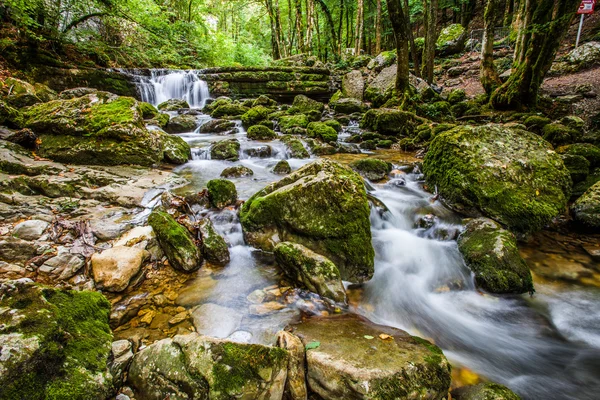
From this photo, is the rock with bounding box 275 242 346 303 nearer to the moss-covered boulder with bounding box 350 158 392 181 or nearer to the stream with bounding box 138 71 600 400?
the stream with bounding box 138 71 600 400

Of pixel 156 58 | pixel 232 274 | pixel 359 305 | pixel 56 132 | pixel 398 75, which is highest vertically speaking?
pixel 156 58

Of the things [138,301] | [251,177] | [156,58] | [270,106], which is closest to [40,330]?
[138,301]

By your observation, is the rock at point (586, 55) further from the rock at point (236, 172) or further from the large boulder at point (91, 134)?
the large boulder at point (91, 134)

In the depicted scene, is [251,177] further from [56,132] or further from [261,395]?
[261,395]

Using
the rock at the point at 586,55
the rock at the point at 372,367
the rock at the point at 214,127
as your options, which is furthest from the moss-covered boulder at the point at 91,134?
the rock at the point at 586,55

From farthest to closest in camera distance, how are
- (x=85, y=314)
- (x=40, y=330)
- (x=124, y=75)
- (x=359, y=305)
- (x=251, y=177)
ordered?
(x=124, y=75)
(x=251, y=177)
(x=359, y=305)
(x=85, y=314)
(x=40, y=330)

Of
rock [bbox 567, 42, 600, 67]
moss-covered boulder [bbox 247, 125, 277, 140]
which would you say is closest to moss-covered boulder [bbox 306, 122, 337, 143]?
moss-covered boulder [bbox 247, 125, 277, 140]

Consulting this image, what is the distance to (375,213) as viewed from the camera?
5227mm

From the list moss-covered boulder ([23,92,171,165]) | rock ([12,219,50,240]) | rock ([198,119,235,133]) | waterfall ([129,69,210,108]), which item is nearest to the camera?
rock ([12,219,50,240])

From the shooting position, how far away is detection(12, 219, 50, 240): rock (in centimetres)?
315

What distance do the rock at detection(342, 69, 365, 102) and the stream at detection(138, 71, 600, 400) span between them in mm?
13106

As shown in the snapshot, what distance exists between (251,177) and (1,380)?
18.5 feet

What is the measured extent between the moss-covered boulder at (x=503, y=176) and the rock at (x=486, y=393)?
326cm

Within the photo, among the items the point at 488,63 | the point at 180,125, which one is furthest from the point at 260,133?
the point at 488,63
